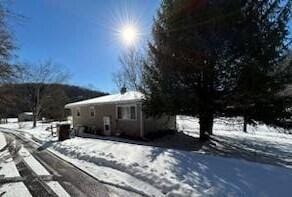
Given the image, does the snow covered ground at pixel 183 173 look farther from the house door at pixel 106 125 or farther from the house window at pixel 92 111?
the house window at pixel 92 111

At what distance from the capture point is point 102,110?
2591 cm

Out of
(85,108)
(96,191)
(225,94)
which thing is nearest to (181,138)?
(225,94)

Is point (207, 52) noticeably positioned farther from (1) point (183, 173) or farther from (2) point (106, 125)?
(2) point (106, 125)

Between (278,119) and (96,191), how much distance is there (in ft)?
37.1

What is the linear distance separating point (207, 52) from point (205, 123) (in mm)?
4179

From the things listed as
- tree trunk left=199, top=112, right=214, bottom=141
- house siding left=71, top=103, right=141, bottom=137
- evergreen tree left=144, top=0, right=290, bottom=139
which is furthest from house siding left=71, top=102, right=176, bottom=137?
evergreen tree left=144, top=0, right=290, bottom=139

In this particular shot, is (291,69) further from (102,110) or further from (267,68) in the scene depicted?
(102,110)

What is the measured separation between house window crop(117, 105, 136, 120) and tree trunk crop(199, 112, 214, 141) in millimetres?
5258

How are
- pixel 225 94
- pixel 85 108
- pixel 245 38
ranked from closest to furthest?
pixel 245 38 → pixel 225 94 → pixel 85 108

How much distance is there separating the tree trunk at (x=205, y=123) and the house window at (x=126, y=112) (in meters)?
Result: 5.26

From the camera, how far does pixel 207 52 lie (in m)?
16.0

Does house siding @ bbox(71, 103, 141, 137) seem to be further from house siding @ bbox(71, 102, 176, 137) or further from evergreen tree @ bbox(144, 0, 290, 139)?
evergreen tree @ bbox(144, 0, 290, 139)

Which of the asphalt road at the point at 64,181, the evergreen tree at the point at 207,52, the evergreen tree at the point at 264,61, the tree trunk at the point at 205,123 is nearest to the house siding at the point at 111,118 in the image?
the tree trunk at the point at 205,123

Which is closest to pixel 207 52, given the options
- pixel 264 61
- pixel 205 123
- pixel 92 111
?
pixel 264 61
